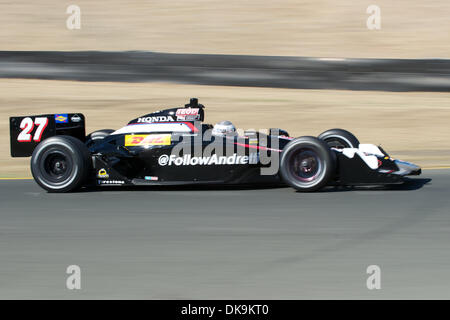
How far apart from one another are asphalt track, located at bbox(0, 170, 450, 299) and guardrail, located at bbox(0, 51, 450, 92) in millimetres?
8141

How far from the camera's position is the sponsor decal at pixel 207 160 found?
8008mm

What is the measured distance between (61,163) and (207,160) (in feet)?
5.81

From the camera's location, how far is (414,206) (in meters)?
7.18

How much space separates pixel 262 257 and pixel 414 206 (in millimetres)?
2567

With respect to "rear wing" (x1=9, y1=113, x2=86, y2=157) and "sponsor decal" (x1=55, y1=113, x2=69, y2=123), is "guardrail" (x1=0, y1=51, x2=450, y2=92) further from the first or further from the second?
"rear wing" (x1=9, y1=113, x2=86, y2=157)

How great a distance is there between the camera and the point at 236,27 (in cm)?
2358

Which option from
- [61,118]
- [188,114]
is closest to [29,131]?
[61,118]

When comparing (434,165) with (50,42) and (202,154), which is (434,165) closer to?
(202,154)

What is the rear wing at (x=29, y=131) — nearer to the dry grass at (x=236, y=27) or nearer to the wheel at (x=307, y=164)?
the wheel at (x=307, y=164)

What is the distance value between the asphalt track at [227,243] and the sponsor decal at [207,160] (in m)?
0.38

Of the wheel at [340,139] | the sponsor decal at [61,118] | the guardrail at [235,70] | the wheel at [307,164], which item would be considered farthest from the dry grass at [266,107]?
the wheel at [307,164]

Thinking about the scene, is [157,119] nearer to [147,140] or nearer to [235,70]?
[147,140]

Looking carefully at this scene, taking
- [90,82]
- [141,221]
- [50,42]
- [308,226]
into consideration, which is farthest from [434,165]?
[50,42]
